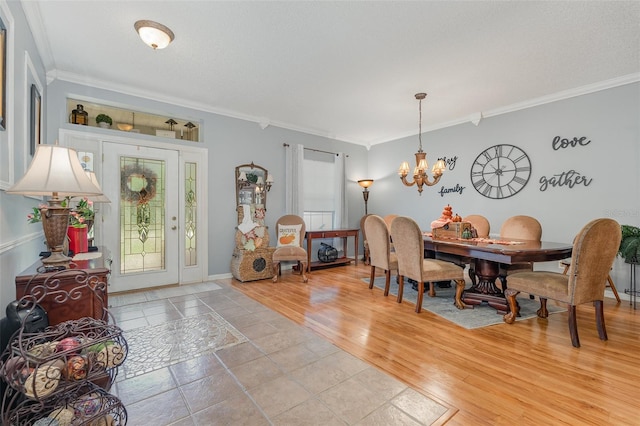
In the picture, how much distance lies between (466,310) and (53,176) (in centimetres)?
361

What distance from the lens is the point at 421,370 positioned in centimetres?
195

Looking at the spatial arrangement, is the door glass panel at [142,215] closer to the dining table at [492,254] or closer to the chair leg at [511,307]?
the dining table at [492,254]

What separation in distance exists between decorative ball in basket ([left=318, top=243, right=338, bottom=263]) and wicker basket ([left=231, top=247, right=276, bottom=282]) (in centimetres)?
116

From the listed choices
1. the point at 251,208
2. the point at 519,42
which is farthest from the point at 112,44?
the point at 519,42

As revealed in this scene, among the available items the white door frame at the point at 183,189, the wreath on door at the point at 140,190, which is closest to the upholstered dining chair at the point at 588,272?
the white door frame at the point at 183,189

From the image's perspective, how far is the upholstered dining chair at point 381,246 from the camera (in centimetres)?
353

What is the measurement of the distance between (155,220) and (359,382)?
355cm

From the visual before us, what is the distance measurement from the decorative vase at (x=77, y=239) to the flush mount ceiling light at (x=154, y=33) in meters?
1.71

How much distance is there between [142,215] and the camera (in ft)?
13.0

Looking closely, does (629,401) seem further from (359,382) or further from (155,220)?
(155,220)

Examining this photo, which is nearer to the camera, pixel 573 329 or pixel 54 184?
pixel 54 184

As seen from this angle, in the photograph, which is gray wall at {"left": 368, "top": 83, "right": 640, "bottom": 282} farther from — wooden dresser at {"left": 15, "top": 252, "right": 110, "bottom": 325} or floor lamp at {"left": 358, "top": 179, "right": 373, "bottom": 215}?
wooden dresser at {"left": 15, "top": 252, "right": 110, "bottom": 325}

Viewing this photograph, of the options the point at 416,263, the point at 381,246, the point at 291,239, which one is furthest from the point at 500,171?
the point at 291,239

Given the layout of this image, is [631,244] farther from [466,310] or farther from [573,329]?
[466,310]
